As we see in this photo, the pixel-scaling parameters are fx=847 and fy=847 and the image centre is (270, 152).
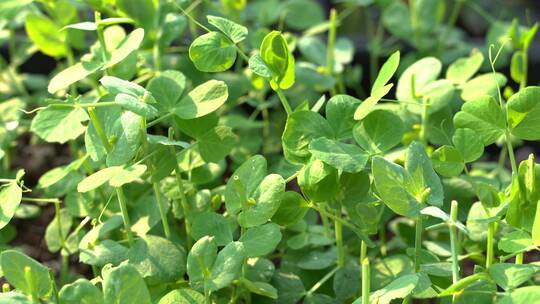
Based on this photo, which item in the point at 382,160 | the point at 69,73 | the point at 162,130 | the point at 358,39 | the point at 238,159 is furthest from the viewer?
the point at 358,39

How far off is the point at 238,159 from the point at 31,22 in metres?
0.25

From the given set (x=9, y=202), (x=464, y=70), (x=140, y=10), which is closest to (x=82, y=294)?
(x=9, y=202)

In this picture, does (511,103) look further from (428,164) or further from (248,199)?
(248,199)

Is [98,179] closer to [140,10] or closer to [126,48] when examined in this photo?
[126,48]

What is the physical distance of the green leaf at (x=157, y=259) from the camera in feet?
1.99

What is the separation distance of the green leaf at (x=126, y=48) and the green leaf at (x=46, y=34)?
23 centimetres

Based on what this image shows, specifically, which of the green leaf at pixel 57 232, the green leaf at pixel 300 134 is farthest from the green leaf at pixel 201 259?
the green leaf at pixel 57 232

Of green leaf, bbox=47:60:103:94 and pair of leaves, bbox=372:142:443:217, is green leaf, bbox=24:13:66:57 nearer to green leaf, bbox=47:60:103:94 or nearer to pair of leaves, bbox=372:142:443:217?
green leaf, bbox=47:60:103:94

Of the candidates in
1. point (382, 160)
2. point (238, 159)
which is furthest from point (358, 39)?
point (382, 160)

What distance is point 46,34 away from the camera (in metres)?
0.87

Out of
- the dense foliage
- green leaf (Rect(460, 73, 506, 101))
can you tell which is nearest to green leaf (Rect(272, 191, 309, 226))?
the dense foliage

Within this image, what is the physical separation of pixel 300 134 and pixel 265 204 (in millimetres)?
62

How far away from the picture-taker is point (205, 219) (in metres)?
0.61

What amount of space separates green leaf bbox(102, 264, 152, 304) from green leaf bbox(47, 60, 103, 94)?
18cm
